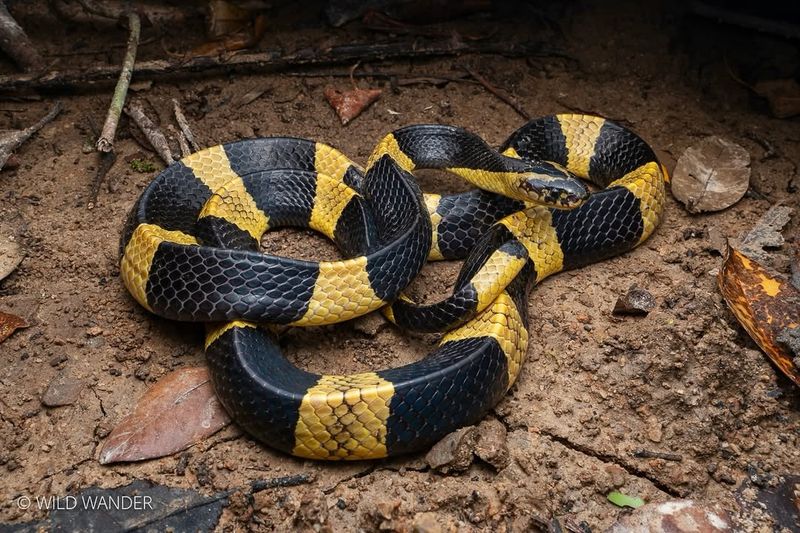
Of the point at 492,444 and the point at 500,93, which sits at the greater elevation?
the point at 500,93

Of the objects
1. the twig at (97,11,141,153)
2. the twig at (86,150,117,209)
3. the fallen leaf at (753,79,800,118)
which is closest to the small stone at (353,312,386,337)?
the twig at (86,150,117,209)

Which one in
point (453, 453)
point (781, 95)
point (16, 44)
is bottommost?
point (453, 453)

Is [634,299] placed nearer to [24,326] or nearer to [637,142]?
[637,142]

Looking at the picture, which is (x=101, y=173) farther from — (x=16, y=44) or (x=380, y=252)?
(x=380, y=252)

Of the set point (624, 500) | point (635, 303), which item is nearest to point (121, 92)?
point (635, 303)

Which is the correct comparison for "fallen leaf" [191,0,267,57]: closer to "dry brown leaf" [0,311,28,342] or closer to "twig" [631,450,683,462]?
"dry brown leaf" [0,311,28,342]

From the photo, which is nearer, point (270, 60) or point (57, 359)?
point (57, 359)
